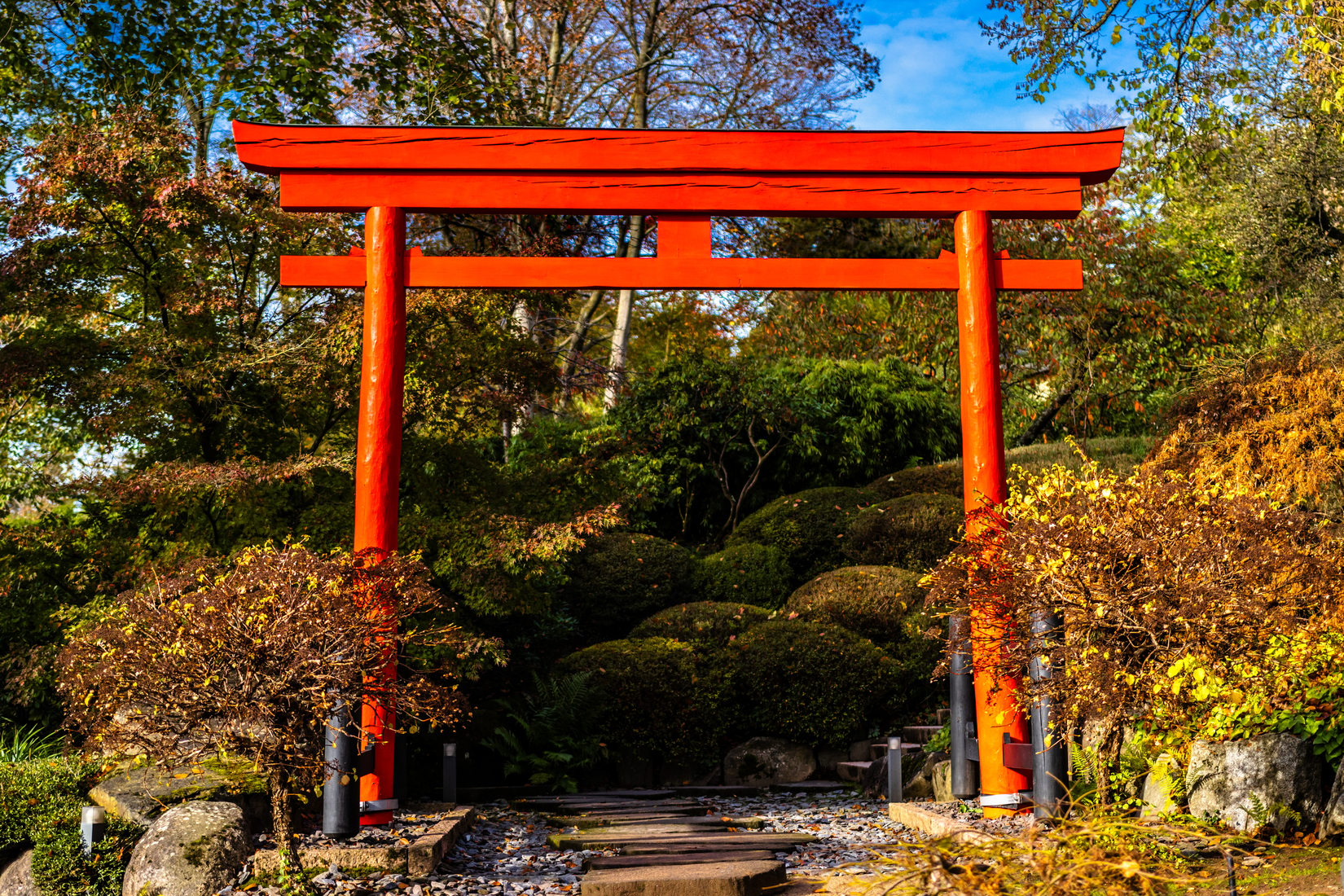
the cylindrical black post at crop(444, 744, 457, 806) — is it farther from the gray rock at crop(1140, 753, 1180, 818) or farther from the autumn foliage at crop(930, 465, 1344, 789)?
the gray rock at crop(1140, 753, 1180, 818)

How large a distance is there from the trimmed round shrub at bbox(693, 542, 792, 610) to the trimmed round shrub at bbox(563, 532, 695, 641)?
36 cm

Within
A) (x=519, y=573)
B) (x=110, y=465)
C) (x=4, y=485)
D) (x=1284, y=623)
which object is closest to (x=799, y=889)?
(x=1284, y=623)

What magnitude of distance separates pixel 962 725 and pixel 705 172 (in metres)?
3.50

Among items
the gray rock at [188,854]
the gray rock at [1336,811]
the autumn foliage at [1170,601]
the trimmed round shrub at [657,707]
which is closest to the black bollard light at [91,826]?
the gray rock at [188,854]

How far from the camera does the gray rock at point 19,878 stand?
4.86 meters

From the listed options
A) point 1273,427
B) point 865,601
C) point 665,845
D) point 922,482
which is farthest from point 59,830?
point 922,482

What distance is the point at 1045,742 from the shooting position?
4465 mm

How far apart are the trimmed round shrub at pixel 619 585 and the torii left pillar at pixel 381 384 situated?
466cm

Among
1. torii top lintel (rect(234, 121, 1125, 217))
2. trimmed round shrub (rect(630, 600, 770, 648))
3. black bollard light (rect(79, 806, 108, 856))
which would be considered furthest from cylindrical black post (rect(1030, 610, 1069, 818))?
trimmed round shrub (rect(630, 600, 770, 648))

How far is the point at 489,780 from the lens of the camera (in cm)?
818

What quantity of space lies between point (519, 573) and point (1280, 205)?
425 inches

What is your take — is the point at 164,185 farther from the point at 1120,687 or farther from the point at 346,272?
the point at 1120,687

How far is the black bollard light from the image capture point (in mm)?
4738

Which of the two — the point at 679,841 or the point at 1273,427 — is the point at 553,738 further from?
the point at 1273,427
